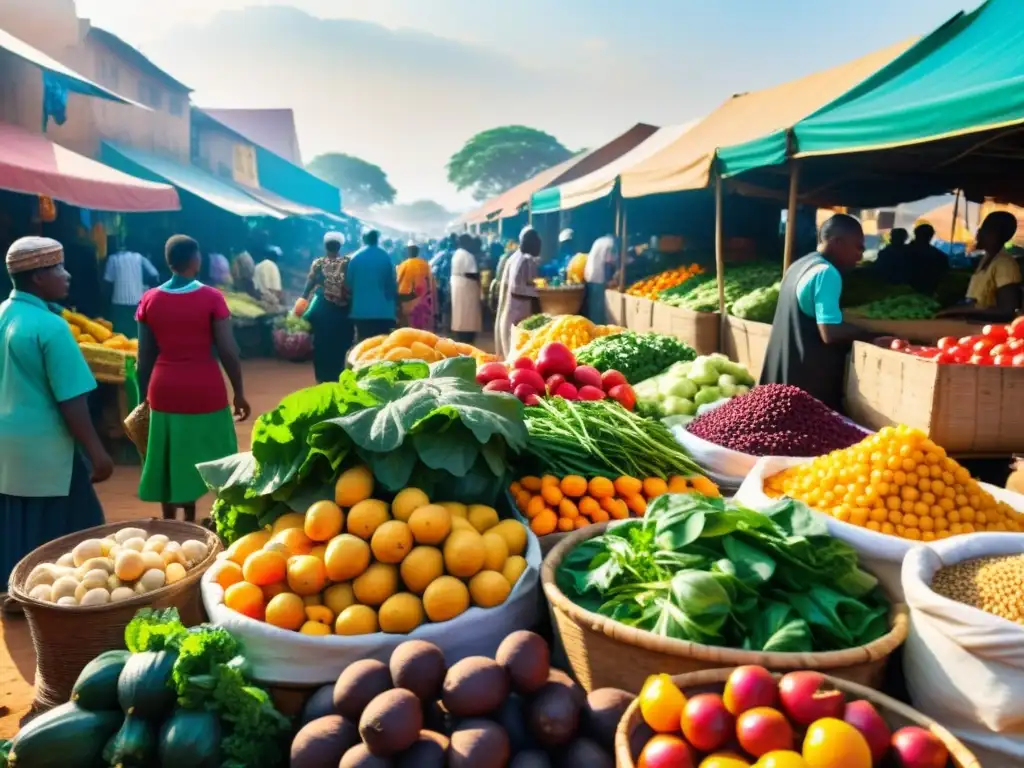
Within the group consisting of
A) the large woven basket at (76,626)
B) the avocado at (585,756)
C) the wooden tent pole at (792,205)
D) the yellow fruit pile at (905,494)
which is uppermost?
the wooden tent pole at (792,205)

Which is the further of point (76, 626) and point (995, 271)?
point (995, 271)

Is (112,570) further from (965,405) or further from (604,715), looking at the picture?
(965,405)

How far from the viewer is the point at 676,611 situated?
1919mm

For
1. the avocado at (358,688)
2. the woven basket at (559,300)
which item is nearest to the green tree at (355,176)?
the woven basket at (559,300)

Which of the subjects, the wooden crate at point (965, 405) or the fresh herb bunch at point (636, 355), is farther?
the fresh herb bunch at point (636, 355)

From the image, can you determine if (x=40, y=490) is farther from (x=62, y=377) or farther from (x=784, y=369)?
(x=784, y=369)

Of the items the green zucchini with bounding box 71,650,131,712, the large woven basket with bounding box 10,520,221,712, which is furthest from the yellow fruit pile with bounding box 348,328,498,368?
the green zucchini with bounding box 71,650,131,712

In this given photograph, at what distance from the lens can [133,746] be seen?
1789 mm

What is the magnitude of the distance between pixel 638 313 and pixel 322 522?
23.0 ft

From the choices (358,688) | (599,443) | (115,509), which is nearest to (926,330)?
(599,443)

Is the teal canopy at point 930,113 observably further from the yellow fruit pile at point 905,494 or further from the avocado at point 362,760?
the avocado at point 362,760

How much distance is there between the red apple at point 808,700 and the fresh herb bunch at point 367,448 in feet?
3.70

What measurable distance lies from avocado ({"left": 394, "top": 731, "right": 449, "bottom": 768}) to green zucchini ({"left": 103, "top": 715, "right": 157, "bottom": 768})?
662 millimetres

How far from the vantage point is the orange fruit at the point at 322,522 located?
2230 millimetres
